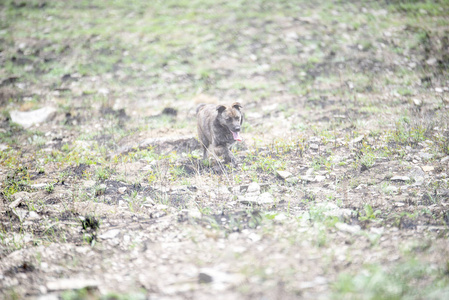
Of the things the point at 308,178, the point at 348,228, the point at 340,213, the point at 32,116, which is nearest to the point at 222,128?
the point at 308,178

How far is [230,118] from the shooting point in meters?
6.25

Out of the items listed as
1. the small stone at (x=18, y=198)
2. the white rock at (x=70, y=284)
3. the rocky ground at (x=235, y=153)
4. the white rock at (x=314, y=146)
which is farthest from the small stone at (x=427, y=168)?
the small stone at (x=18, y=198)

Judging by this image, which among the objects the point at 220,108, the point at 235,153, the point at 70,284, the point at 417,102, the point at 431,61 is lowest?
the point at 235,153

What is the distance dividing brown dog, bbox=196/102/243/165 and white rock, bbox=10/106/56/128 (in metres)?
5.05

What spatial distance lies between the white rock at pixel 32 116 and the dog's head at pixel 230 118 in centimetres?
555

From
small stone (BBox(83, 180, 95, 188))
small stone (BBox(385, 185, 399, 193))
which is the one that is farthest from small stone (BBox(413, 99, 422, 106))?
small stone (BBox(83, 180, 95, 188))

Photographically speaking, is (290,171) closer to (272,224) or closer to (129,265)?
(272,224)

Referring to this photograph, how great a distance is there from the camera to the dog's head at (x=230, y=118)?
618cm

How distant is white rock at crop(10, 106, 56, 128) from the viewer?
29.2ft

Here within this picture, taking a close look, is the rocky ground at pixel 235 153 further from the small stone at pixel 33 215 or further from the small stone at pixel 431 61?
the small stone at pixel 431 61

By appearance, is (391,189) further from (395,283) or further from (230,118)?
(230,118)

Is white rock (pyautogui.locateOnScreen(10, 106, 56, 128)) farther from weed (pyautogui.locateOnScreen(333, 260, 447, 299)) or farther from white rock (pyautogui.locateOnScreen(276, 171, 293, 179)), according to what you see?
weed (pyautogui.locateOnScreen(333, 260, 447, 299))

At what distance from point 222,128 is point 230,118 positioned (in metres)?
0.34

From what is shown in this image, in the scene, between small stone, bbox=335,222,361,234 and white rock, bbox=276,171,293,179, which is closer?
small stone, bbox=335,222,361,234
